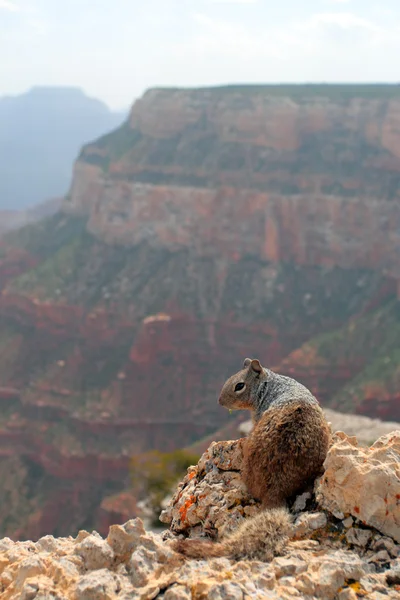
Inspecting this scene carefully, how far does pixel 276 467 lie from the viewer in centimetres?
757

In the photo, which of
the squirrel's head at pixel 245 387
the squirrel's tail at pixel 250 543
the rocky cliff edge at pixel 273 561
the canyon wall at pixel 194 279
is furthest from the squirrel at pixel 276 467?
the canyon wall at pixel 194 279

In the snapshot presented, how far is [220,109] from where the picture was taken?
264ft

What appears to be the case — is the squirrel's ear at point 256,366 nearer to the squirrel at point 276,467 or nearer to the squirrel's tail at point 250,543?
the squirrel at point 276,467

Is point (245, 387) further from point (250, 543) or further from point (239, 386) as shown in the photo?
point (250, 543)

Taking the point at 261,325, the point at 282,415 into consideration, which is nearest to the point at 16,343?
the point at 261,325

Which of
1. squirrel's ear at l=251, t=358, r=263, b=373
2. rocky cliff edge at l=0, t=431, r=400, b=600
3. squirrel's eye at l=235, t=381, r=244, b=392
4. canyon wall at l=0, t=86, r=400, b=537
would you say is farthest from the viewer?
canyon wall at l=0, t=86, r=400, b=537

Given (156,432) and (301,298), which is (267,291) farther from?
(156,432)

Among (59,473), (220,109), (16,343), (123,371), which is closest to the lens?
(59,473)

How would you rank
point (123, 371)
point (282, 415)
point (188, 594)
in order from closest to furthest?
1. point (188, 594)
2. point (282, 415)
3. point (123, 371)

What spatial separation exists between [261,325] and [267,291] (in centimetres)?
463

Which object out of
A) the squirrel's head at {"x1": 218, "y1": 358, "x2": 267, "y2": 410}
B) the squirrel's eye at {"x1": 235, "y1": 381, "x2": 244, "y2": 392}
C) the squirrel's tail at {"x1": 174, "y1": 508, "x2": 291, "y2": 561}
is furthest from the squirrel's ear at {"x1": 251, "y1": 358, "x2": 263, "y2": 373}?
the squirrel's tail at {"x1": 174, "y1": 508, "x2": 291, "y2": 561}

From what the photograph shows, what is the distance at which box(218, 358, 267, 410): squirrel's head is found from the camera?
31.7 ft

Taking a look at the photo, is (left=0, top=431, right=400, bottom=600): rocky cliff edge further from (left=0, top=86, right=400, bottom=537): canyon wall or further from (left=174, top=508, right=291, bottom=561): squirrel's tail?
(left=0, top=86, right=400, bottom=537): canyon wall

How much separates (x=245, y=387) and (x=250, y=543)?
3.42 meters
